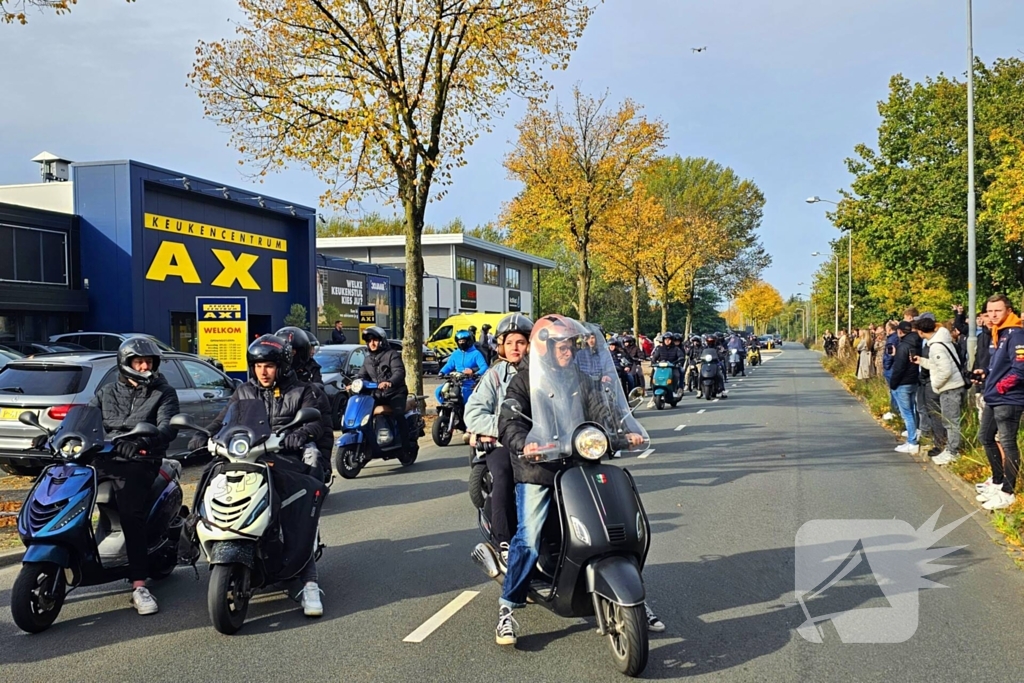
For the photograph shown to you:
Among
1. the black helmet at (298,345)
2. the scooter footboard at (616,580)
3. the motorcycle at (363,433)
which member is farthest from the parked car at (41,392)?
the scooter footboard at (616,580)

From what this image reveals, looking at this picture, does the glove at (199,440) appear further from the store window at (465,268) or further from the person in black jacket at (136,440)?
the store window at (465,268)

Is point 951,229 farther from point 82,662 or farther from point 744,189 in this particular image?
point 82,662

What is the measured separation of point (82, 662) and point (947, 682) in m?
4.33

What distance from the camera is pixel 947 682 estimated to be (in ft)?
14.1

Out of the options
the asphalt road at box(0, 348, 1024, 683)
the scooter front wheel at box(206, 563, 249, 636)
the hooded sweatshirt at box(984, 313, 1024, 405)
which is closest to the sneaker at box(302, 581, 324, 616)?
the asphalt road at box(0, 348, 1024, 683)

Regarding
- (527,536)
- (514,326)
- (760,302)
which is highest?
(760,302)

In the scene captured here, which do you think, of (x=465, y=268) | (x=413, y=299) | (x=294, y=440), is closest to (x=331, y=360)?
(x=413, y=299)

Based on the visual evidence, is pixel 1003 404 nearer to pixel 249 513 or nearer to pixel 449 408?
pixel 249 513

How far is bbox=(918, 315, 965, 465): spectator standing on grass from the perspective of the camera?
33.8 feet

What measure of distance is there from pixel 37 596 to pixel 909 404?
11097 mm

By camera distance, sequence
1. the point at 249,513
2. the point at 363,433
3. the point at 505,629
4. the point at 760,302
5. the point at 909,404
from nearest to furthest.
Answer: the point at 505,629, the point at 249,513, the point at 363,433, the point at 909,404, the point at 760,302

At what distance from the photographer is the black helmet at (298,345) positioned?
23.0 ft

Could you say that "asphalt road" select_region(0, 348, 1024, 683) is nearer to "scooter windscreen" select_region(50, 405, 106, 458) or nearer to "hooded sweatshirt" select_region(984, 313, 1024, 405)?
"scooter windscreen" select_region(50, 405, 106, 458)

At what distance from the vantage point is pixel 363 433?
10531mm
